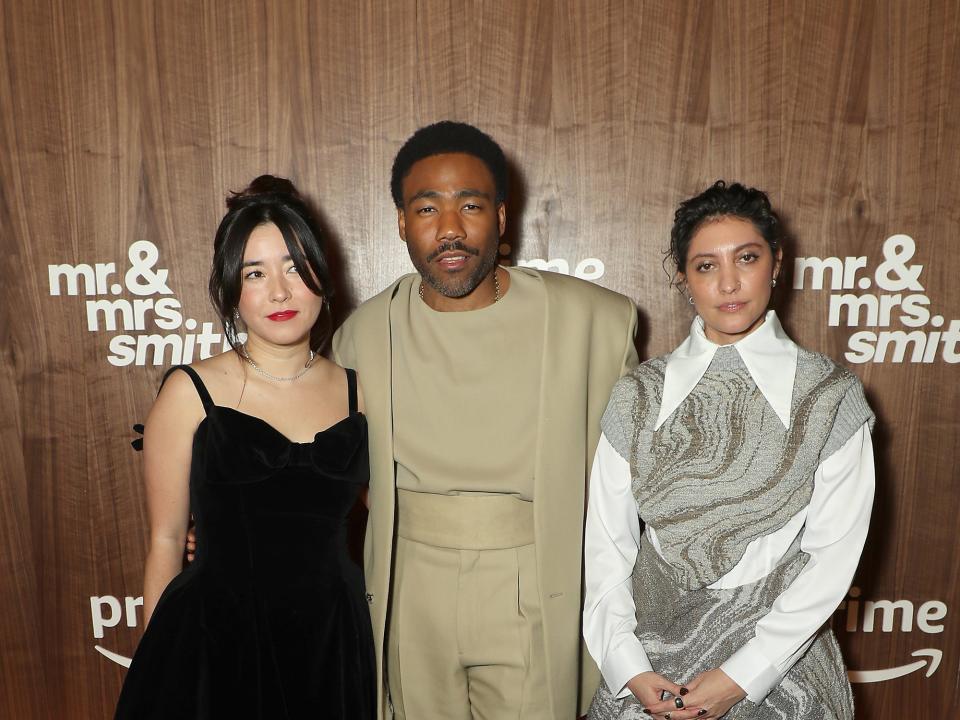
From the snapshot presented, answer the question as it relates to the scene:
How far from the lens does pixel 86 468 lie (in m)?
2.67

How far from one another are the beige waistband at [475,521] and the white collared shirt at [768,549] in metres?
0.25

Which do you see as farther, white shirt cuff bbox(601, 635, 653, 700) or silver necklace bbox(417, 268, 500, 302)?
silver necklace bbox(417, 268, 500, 302)

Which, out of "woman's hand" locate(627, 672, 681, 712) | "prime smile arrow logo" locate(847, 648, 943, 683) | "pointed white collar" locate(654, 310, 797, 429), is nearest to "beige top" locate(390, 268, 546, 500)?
"pointed white collar" locate(654, 310, 797, 429)

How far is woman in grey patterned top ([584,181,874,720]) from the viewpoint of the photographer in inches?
60.8

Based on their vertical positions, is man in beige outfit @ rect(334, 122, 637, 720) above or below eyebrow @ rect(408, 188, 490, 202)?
below

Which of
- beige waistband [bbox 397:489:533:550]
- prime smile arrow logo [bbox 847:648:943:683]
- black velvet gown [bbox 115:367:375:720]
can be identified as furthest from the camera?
prime smile arrow logo [bbox 847:648:943:683]

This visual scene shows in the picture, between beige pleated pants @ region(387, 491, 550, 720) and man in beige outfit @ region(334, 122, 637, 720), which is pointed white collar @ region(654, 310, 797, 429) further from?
beige pleated pants @ region(387, 491, 550, 720)

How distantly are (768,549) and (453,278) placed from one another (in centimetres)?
92

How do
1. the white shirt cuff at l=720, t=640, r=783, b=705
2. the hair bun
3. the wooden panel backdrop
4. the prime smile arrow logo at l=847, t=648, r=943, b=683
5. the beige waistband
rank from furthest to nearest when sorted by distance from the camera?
1. the prime smile arrow logo at l=847, t=648, r=943, b=683
2. the wooden panel backdrop
3. the beige waistband
4. the hair bun
5. the white shirt cuff at l=720, t=640, r=783, b=705

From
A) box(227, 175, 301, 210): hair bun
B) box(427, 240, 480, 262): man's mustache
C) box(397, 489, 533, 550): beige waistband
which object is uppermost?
box(227, 175, 301, 210): hair bun

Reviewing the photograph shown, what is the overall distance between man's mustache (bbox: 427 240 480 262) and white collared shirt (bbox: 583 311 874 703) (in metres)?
0.53

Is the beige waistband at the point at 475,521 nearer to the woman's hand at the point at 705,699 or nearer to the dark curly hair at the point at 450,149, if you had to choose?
the woman's hand at the point at 705,699

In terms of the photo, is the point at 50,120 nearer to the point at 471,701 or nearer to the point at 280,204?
the point at 280,204

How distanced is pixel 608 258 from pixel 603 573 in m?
1.18
